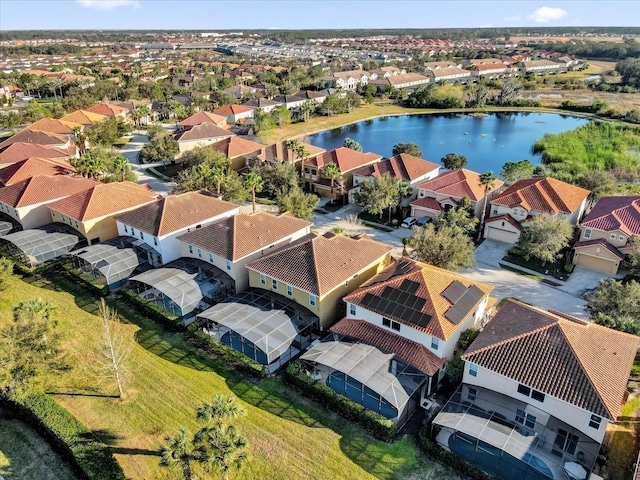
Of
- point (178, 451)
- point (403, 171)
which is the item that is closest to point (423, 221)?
point (403, 171)

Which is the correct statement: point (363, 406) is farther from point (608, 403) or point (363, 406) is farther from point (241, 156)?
point (241, 156)

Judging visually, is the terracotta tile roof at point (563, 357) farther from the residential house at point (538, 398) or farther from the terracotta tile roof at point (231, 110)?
the terracotta tile roof at point (231, 110)

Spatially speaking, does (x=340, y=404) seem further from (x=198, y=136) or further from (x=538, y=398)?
(x=198, y=136)

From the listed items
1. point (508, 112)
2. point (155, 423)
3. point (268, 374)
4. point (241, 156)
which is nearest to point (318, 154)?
point (241, 156)

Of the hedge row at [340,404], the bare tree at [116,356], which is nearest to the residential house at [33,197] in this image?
the bare tree at [116,356]

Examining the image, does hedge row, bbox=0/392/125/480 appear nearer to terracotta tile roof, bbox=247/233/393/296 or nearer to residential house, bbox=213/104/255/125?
terracotta tile roof, bbox=247/233/393/296

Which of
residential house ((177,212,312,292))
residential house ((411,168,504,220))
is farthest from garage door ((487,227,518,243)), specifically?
residential house ((177,212,312,292))
